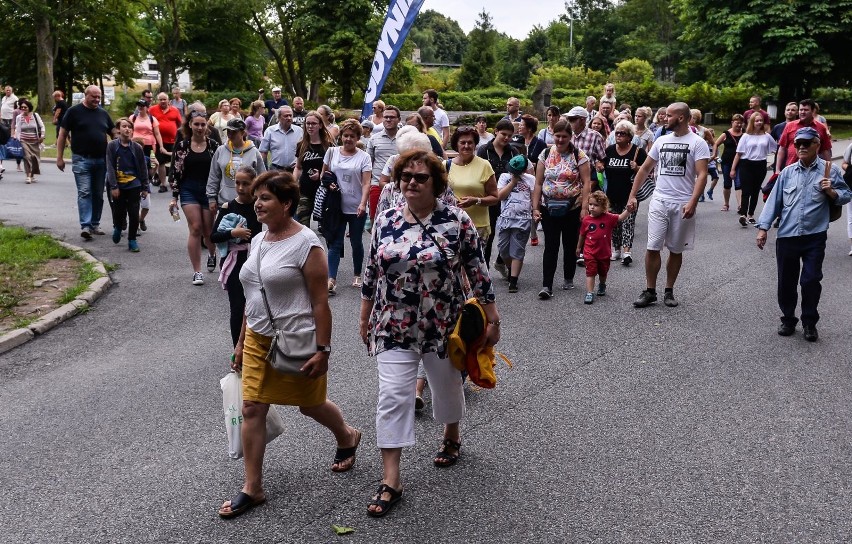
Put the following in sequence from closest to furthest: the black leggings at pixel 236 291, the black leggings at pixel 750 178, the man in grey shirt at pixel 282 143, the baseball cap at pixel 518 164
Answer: the black leggings at pixel 236 291, the baseball cap at pixel 518 164, the man in grey shirt at pixel 282 143, the black leggings at pixel 750 178

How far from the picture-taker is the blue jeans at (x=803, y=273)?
8.08 m

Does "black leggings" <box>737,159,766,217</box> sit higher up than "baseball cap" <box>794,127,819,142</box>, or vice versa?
"baseball cap" <box>794,127,819,142</box>

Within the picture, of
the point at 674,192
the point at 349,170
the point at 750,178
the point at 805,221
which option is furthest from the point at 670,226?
the point at 750,178

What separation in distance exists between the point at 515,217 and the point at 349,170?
1.93 metres

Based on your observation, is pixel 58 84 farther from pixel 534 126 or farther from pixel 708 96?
pixel 534 126

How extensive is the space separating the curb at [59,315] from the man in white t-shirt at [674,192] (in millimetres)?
5756

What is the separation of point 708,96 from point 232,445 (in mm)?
41262

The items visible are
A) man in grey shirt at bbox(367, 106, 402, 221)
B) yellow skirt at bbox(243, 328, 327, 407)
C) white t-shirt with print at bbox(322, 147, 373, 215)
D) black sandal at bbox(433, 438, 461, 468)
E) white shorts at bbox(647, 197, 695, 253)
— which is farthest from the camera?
man in grey shirt at bbox(367, 106, 402, 221)

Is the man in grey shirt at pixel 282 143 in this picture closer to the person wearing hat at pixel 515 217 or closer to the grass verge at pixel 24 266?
the grass verge at pixel 24 266

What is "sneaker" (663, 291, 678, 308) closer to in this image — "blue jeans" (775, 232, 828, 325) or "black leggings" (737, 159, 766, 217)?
"blue jeans" (775, 232, 828, 325)

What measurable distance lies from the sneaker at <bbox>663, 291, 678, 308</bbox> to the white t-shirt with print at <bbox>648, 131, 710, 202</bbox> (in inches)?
38.9

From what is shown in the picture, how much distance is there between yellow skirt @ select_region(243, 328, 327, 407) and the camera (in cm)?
476

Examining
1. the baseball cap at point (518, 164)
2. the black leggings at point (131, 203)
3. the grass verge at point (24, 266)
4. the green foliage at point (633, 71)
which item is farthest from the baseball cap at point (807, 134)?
the green foliage at point (633, 71)

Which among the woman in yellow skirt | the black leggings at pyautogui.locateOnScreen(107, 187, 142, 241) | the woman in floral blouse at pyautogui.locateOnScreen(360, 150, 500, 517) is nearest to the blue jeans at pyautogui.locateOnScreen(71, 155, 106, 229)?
the black leggings at pyautogui.locateOnScreen(107, 187, 142, 241)
